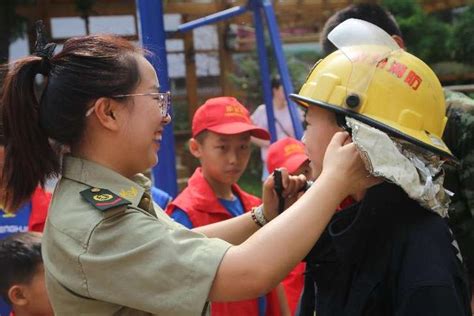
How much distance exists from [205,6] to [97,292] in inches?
208

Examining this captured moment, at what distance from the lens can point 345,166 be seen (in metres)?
1.33

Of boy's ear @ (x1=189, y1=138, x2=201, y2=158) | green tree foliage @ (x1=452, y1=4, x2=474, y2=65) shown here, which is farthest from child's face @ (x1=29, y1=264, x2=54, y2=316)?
green tree foliage @ (x1=452, y1=4, x2=474, y2=65)

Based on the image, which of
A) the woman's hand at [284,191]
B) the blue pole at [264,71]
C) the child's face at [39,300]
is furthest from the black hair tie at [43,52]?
the blue pole at [264,71]

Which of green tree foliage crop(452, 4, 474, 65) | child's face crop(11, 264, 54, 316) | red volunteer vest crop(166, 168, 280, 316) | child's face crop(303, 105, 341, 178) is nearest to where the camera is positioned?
child's face crop(303, 105, 341, 178)

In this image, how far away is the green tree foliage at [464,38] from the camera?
19.7 ft

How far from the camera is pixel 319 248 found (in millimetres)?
1579

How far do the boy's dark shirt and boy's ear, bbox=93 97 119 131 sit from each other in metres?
0.57

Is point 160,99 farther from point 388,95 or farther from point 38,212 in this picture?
point 38,212

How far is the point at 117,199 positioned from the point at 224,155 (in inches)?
61.0

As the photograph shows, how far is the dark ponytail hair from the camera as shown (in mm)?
1451

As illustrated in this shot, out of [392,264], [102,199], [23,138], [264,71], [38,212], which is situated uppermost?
[23,138]

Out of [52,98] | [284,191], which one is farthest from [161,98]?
[284,191]

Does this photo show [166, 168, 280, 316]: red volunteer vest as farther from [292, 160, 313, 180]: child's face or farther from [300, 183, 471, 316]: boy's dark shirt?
[300, 183, 471, 316]: boy's dark shirt

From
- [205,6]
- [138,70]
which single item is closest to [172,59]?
[205,6]
